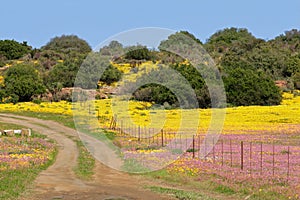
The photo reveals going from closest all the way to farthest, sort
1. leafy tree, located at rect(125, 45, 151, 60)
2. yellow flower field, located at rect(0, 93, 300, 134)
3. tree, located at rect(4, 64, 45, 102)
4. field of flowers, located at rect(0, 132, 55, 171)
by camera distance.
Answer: field of flowers, located at rect(0, 132, 55, 171), yellow flower field, located at rect(0, 93, 300, 134), tree, located at rect(4, 64, 45, 102), leafy tree, located at rect(125, 45, 151, 60)

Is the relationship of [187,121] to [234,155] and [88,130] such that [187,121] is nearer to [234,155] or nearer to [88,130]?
[88,130]

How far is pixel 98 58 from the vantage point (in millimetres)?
96188

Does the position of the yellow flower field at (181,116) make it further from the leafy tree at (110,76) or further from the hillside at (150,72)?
the leafy tree at (110,76)

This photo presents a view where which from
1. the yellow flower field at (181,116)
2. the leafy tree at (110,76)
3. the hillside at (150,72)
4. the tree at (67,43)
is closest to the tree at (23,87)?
the hillside at (150,72)

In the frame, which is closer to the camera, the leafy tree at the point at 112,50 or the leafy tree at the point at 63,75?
the leafy tree at the point at 63,75

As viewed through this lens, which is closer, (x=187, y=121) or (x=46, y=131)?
(x=46, y=131)

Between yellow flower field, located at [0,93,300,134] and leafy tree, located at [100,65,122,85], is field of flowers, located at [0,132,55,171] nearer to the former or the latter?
yellow flower field, located at [0,93,300,134]

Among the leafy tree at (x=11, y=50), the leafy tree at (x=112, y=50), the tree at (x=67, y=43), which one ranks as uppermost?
the tree at (x=67, y=43)

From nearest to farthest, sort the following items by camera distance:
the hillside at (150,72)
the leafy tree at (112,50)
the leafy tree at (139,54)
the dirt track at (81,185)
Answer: the dirt track at (81,185) → the hillside at (150,72) → the leafy tree at (112,50) → the leafy tree at (139,54)

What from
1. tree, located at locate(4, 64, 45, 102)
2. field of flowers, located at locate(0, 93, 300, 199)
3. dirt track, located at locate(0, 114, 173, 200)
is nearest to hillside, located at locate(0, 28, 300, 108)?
tree, located at locate(4, 64, 45, 102)

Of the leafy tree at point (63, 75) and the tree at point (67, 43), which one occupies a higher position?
the tree at point (67, 43)

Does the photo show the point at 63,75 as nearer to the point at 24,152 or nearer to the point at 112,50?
the point at 112,50

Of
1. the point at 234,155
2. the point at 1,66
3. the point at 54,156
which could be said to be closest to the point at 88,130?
the point at 54,156

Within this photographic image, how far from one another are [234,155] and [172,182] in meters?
8.05
